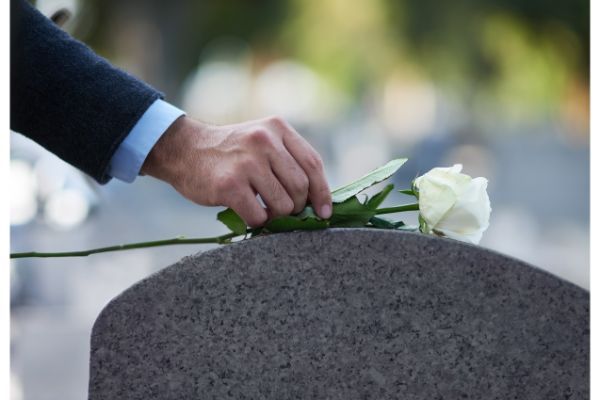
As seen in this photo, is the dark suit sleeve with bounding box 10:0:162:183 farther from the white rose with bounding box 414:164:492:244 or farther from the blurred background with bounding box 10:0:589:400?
the blurred background with bounding box 10:0:589:400

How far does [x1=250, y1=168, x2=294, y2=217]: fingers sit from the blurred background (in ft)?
7.72

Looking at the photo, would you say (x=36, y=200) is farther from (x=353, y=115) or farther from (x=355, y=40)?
(x=353, y=115)

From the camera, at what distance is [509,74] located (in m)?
25.8

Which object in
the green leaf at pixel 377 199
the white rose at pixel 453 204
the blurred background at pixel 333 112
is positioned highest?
the blurred background at pixel 333 112

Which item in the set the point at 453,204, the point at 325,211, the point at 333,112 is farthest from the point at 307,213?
the point at 333,112

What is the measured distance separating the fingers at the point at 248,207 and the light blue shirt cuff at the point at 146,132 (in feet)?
0.75

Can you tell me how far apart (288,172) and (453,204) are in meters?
0.33

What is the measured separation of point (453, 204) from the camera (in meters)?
1.86

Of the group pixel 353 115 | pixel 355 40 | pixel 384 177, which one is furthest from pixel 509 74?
pixel 384 177

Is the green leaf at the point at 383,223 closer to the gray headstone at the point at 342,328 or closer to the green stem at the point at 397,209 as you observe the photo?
the green stem at the point at 397,209

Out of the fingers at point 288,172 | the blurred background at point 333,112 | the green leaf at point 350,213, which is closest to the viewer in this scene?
the fingers at point 288,172

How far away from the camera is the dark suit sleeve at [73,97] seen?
6.42ft

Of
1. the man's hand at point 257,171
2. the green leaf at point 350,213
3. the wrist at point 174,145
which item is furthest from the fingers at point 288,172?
the wrist at point 174,145

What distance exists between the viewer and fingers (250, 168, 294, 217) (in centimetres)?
185
